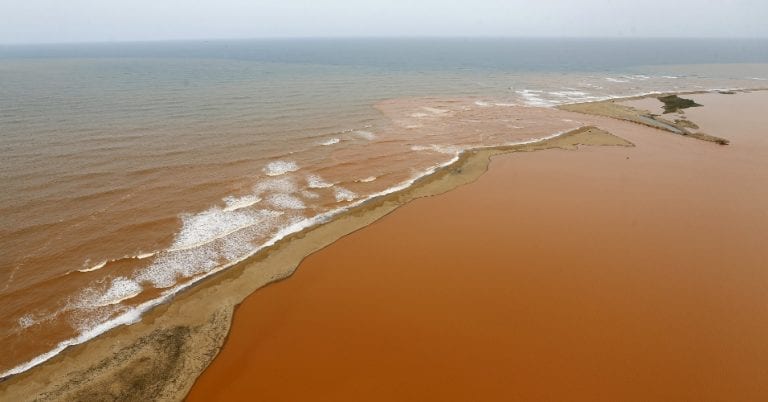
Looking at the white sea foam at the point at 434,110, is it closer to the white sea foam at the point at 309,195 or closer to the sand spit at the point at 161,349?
the white sea foam at the point at 309,195

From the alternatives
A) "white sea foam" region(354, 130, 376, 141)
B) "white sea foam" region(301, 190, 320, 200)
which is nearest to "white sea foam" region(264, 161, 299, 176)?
"white sea foam" region(301, 190, 320, 200)

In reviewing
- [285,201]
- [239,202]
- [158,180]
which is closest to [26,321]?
[239,202]

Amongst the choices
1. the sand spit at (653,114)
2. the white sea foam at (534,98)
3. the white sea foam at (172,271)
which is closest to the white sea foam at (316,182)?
the white sea foam at (172,271)

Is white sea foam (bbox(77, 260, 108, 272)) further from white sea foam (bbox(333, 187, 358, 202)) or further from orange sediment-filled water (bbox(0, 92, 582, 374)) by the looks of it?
white sea foam (bbox(333, 187, 358, 202))

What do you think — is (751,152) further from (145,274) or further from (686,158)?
(145,274)

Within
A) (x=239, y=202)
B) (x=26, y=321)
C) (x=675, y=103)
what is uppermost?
(x=675, y=103)

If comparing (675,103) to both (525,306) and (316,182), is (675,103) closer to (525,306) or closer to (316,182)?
(316,182)
